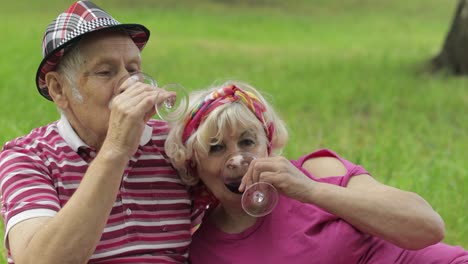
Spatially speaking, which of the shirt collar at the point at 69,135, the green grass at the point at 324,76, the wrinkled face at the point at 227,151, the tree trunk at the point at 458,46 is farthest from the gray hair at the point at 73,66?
the tree trunk at the point at 458,46

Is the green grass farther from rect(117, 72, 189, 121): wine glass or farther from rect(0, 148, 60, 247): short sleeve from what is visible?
rect(0, 148, 60, 247): short sleeve

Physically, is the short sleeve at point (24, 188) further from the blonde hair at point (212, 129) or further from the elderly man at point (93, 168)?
the blonde hair at point (212, 129)

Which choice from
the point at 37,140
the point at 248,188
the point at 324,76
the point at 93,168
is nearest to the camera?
the point at 93,168

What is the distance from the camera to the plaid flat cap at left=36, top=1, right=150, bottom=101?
3.08 meters

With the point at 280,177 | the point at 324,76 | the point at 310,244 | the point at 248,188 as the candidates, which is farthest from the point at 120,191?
the point at 324,76

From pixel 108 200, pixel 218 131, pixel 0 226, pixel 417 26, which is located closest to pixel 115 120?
pixel 108 200

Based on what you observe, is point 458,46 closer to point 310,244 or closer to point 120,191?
point 310,244

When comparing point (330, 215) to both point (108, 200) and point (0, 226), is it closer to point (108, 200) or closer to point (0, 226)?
point (108, 200)

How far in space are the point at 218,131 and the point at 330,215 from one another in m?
0.52

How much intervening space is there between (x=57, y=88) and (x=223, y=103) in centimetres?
62

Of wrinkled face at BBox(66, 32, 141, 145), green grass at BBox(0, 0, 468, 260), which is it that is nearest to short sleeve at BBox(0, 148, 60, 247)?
wrinkled face at BBox(66, 32, 141, 145)

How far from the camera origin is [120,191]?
3.21 m

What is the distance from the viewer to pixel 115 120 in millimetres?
2762

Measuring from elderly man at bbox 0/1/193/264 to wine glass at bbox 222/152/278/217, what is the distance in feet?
0.95
